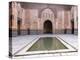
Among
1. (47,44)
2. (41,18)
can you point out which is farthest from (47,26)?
(47,44)

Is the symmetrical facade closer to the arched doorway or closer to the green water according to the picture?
the arched doorway

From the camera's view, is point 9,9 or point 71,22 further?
point 71,22

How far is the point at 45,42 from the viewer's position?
2791mm

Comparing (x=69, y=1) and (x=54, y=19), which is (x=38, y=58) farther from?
(x=69, y=1)

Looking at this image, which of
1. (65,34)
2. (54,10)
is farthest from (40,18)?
(65,34)

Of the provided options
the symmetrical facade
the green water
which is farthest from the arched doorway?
the green water

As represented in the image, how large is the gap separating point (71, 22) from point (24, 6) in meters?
Result: 0.92

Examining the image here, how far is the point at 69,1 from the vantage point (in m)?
2.91

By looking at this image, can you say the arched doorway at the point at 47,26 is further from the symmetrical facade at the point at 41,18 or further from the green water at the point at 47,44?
the green water at the point at 47,44

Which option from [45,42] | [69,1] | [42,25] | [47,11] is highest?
[69,1]

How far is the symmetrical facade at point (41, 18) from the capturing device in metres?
2.60

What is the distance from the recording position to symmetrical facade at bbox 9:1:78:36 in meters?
2.60

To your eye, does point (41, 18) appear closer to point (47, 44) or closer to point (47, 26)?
point (47, 26)

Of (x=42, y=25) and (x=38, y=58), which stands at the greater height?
(x=42, y=25)
